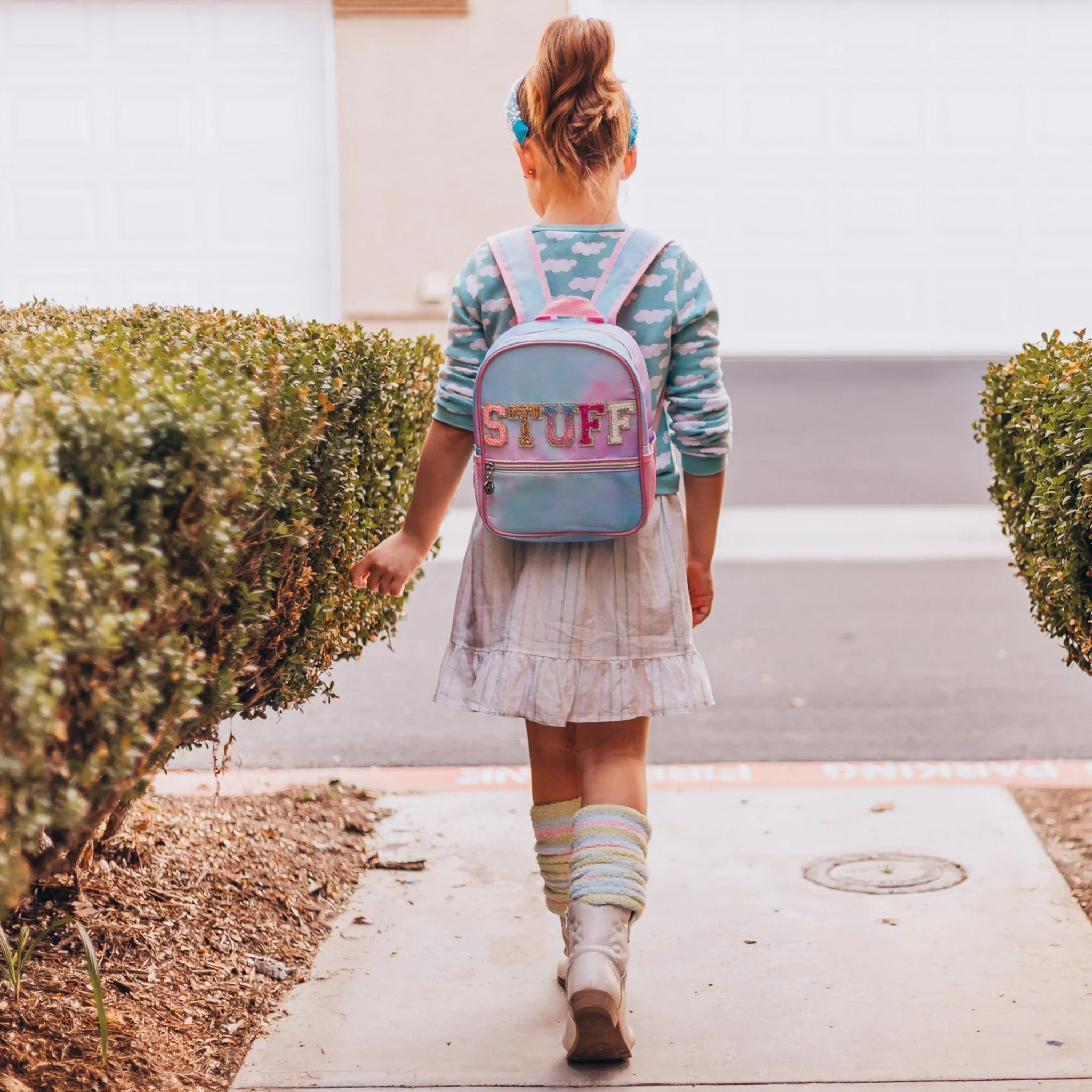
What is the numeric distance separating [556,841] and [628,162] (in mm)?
1519

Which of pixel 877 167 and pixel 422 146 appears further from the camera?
pixel 877 167

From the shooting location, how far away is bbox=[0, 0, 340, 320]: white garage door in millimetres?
10711

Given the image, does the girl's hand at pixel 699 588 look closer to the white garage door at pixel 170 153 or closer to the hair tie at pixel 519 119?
the hair tie at pixel 519 119

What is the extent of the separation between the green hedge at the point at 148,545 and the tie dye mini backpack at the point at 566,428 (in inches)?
15.9

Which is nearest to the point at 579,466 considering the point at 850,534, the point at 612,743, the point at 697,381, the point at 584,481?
the point at 584,481

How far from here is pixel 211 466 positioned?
2350 millimetres

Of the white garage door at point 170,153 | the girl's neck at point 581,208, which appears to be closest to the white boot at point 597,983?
the girl's neck at point 581,208

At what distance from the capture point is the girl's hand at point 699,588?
3.28 metres

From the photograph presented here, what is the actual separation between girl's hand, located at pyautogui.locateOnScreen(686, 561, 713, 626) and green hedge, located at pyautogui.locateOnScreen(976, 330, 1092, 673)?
80 centimetres

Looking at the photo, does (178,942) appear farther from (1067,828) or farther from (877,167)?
(877,167)

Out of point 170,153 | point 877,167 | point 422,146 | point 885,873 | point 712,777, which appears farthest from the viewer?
point 877,167

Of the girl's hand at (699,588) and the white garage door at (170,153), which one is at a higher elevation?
the white garage door at (170,153)

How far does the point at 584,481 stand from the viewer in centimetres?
292

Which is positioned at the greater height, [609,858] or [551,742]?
[551,742]
